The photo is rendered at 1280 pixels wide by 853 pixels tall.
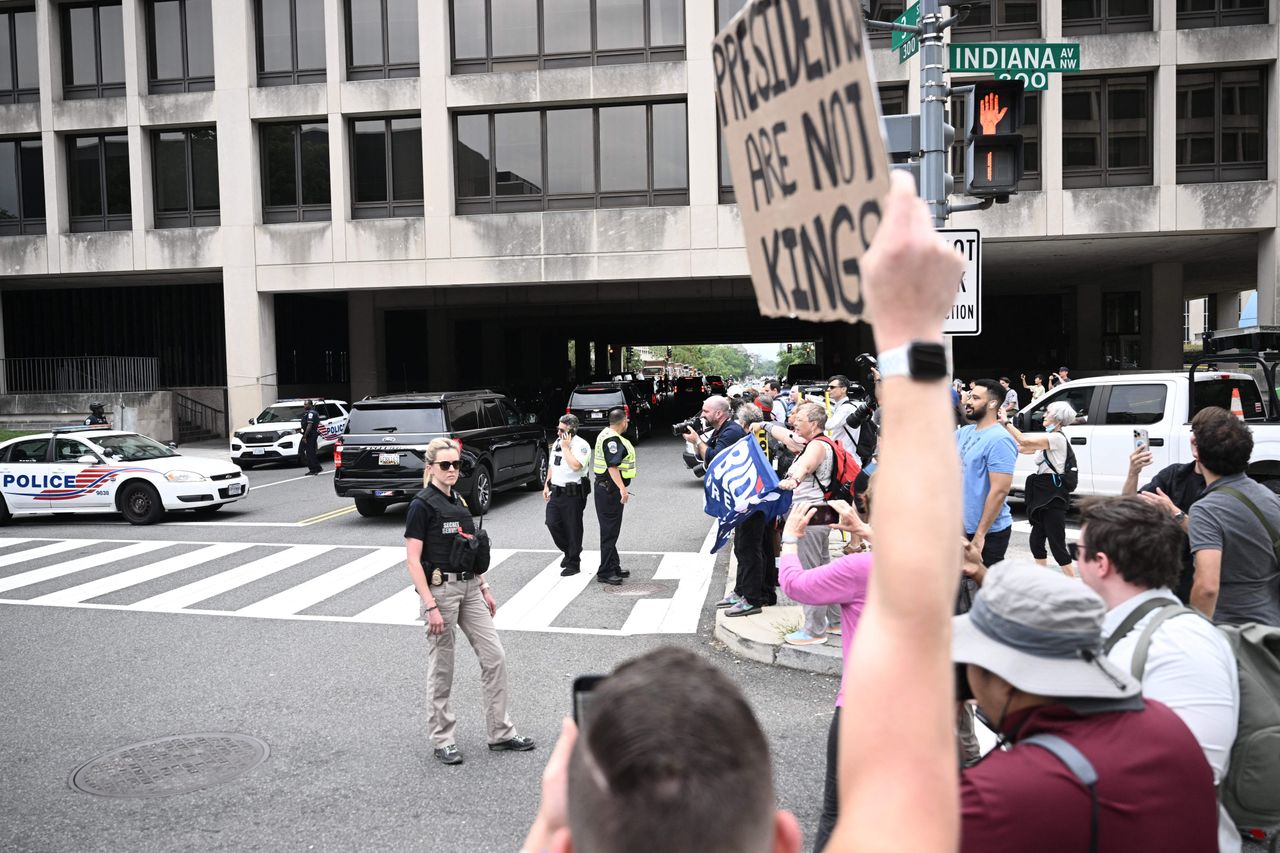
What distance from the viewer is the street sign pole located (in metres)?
6.83

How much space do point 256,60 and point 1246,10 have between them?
27.3 metres

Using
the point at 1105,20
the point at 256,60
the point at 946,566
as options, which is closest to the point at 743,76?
the point at 946,566

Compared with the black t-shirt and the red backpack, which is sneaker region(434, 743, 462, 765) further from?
the black t-shirt

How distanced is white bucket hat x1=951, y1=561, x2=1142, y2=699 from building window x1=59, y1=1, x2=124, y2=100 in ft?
113

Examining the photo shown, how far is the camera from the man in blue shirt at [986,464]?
6.79m

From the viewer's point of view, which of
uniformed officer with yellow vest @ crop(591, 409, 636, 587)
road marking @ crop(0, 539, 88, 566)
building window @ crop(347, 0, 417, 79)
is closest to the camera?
uniformed officer with yellow vest @ crop(591, 409, 636, 587)

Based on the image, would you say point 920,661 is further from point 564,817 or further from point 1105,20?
point 1105,20

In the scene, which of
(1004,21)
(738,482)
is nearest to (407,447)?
(738,482)

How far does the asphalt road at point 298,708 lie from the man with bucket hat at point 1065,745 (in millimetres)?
3152

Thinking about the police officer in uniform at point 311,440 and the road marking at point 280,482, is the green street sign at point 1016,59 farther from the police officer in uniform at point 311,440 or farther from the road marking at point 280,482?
the police officer in uniform at point 311,440

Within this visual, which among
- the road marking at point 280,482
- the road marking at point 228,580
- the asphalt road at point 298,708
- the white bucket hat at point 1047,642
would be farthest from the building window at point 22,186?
the white bucket hat at point 1047,642

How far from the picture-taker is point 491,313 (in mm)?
40812

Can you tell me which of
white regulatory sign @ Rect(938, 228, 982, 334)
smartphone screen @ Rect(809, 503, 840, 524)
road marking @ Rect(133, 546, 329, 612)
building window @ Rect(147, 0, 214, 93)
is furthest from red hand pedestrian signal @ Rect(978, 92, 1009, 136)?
building window @ Rect(147, 0, 214, 93)

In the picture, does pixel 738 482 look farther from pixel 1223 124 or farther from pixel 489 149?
pixel 1223 124
